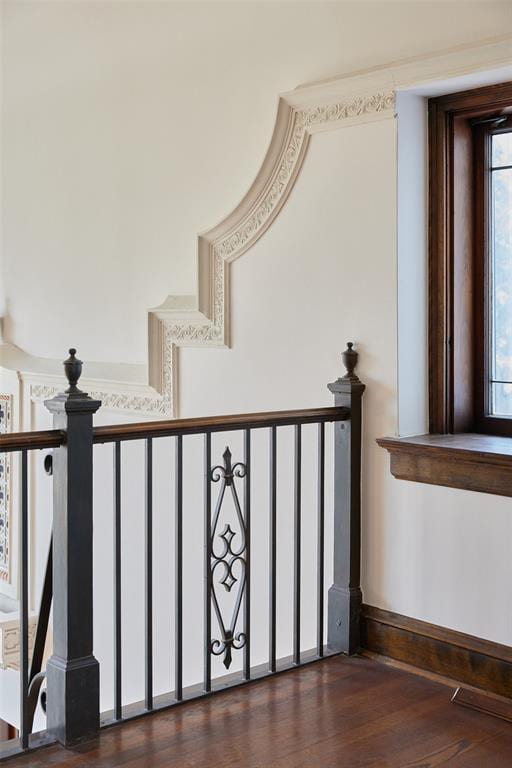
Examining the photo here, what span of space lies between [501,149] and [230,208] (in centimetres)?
115

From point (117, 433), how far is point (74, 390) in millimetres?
190

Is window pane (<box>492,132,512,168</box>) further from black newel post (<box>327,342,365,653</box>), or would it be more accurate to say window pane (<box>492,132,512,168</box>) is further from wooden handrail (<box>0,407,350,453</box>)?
wooden handrail (<box>0,407,350,453</box>)

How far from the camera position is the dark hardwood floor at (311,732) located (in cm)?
247

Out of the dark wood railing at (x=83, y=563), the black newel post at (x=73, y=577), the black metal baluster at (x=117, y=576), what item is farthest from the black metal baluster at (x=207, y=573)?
the black newel post at (x=73, y=577)

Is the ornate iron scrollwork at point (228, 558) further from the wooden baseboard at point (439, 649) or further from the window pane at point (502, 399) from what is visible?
the window pane at point (502, 399)

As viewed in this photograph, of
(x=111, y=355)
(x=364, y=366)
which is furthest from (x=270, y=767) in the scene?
(x=111, y=355)

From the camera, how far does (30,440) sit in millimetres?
2447

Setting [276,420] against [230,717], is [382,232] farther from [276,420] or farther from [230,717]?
[230,717]

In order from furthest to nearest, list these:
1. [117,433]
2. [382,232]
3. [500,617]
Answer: [382,232] < [500,617] < [117,433]

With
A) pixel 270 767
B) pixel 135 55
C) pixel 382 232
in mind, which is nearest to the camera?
pixel 270 767

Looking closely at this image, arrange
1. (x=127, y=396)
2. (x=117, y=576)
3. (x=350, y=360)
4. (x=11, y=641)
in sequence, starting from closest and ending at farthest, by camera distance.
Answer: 1. (x=117, y=576)
2. (x=350, y=360)
3. (x=127, y=396)
4. (x=11, y=641)

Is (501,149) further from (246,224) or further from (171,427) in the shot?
(171,427)

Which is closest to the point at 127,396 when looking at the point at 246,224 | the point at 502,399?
the point at 246,224

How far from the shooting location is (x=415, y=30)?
3098 mm
